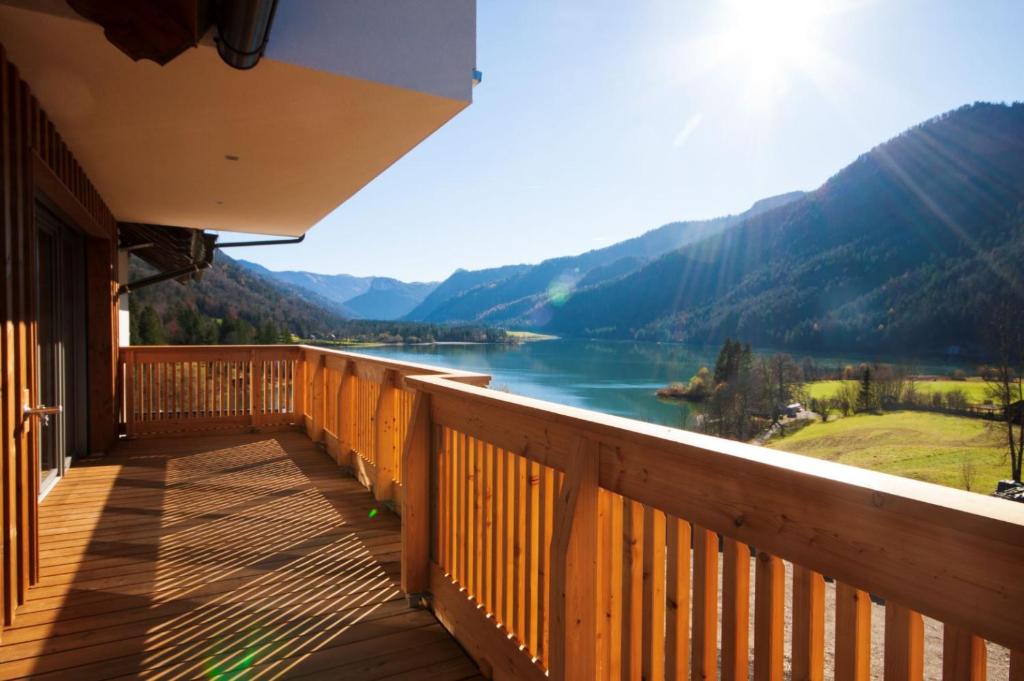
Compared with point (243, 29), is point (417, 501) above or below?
below

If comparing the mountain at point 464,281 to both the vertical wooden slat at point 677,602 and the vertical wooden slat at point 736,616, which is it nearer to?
the vertical wooden slat at point 677,602

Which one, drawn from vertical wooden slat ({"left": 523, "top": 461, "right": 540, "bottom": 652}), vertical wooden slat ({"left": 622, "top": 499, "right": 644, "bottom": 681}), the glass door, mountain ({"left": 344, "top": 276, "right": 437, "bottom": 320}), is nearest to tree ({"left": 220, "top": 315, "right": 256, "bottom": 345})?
the glass door

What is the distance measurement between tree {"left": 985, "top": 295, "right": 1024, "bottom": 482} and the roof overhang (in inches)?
1169

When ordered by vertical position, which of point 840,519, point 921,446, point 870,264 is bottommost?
point 921,446

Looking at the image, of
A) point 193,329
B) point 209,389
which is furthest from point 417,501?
point 193,329

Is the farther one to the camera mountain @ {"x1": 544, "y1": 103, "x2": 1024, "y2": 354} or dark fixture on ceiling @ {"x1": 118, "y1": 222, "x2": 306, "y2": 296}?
mountain @ {"x1": 544, "y1": 103, "x2": 1024, "y2": 354}

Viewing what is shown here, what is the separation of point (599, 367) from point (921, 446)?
102ft

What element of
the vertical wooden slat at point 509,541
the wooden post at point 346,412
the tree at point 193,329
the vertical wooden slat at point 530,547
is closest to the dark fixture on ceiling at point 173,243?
the wooden post at point 346,412

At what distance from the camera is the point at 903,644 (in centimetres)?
88

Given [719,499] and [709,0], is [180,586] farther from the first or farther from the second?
[709,0]

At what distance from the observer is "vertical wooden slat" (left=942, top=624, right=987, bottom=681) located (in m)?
0.80

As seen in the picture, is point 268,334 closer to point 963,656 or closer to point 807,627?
point 807,627

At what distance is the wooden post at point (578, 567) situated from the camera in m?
1.56

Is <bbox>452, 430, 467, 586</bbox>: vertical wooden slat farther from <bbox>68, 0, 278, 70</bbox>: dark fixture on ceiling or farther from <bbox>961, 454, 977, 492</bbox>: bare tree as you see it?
<bbox>961, 454, 977, 492</bbox>: bare tree
